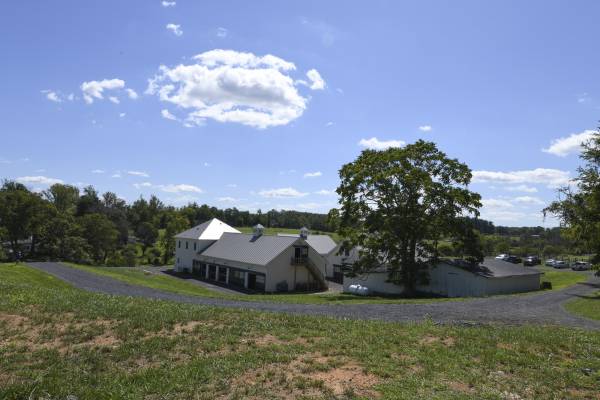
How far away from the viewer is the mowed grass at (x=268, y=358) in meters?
9.05

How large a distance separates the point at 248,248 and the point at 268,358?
44.1 metres

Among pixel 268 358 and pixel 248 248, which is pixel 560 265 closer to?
pixel 248 248

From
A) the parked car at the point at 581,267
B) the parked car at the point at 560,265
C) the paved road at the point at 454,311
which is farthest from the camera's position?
the parked car at the point at 560,265

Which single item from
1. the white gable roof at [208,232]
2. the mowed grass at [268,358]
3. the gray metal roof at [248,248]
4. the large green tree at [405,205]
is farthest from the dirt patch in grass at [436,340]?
the white gable roof at [208,232]

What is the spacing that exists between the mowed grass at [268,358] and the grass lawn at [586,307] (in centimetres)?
1076

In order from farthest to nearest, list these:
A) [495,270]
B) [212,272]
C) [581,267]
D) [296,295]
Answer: [581,267], [212,272], [296,295], [495,270]

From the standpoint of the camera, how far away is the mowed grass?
29.7ft

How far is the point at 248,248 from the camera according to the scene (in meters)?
54.4

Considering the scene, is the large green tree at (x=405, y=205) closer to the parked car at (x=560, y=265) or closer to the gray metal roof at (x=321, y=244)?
the gray metal roof at (x=321, y=244)

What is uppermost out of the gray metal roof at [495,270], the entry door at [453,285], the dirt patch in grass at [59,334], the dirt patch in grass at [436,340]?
the gray metal roof at [495,270]

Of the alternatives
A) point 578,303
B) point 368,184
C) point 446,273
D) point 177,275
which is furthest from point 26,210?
point 578,303

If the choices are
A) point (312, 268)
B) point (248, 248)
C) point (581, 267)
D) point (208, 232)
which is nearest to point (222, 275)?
point (248, 248)

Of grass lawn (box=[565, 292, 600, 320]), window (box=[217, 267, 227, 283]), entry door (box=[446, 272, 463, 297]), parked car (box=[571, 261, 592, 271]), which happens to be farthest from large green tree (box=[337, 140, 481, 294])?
parked car (box=[571, 261, 592, 271])

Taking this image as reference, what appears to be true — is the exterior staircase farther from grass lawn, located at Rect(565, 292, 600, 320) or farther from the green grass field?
grass lawn, located at Rect(565, 292, 600, 320)
